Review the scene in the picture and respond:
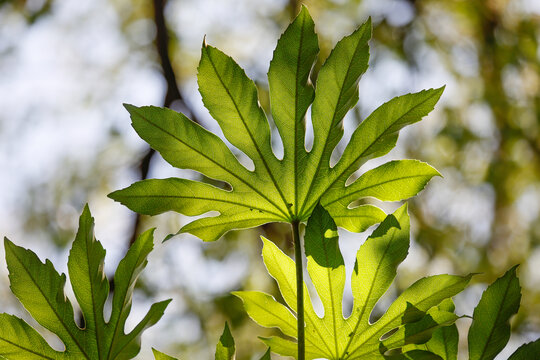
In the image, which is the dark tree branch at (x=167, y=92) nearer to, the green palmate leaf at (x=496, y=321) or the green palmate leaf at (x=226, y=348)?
the green palmate leaf at (x=226, y=348)

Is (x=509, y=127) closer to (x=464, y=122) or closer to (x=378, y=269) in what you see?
(x=464, y=122)

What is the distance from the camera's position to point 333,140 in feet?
2.88

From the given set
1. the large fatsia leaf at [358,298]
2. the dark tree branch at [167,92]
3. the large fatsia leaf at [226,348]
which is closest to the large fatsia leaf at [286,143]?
the large fatsia leaf at [358,298]

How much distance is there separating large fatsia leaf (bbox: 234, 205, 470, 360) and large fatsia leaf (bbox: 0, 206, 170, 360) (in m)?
0.17

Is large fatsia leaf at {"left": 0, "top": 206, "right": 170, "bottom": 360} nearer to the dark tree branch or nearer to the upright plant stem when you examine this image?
the upright plant stem

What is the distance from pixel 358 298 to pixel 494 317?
19 centimetres

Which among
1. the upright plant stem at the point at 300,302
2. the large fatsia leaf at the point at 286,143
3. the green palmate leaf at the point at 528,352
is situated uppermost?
the large fatsia leaf at the point at 286,143

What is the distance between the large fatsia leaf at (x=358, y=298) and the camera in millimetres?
792

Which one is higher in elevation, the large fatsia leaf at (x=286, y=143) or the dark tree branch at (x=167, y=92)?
the dark tree branch at (x=167, y=92)

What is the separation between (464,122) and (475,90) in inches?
15.0

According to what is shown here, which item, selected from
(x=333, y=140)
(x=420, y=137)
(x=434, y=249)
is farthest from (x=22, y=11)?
(x=333, y=140)

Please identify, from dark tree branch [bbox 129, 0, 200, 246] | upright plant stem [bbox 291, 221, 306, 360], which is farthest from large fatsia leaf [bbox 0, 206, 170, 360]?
dark tree branch [bbox 129, 0, 200, 246]

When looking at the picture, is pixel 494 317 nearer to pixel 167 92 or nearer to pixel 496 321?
pixel 496 321

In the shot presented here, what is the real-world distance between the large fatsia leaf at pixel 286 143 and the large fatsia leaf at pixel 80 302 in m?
0.08
